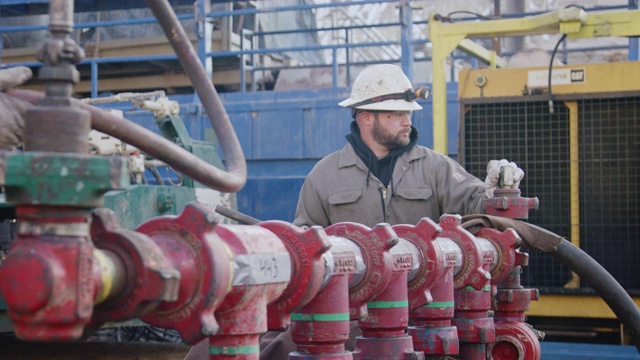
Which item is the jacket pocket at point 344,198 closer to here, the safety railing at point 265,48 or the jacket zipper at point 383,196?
the jacket zipper at point 383,196

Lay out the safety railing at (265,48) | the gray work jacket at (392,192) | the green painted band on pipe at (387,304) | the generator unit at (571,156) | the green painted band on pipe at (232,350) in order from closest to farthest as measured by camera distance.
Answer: the green painted band on pipe at (232,350)
the green painted band on pipe at (387,304)
the gray work jacket at (392,192)
the generator unit at (571,156)
the safety railing at (265,48)

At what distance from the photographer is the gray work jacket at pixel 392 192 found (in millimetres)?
4508

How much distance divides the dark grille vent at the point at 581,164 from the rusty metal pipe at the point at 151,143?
203 inches

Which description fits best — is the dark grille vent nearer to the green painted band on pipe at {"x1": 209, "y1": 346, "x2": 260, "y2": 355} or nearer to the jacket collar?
the jacket collar

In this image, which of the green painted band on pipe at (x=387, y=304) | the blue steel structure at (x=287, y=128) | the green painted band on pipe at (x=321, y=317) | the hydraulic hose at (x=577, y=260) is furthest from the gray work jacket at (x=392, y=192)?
the blue steel structure at (x=287, y=128)

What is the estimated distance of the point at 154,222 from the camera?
180 cm

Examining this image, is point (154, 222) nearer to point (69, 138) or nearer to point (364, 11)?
point (69, 138)

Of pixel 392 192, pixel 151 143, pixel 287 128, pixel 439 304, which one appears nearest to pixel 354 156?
pixel 392 192

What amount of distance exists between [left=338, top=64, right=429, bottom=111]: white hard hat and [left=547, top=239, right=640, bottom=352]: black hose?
1.21 meters

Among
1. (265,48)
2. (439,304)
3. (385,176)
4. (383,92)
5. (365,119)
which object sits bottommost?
(439,304)

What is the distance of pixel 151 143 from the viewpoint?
1743 millimetres

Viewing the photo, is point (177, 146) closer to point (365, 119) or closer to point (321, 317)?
point (321, 317)

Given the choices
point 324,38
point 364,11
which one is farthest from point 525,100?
point 364,11

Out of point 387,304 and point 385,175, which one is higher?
point 385,175
